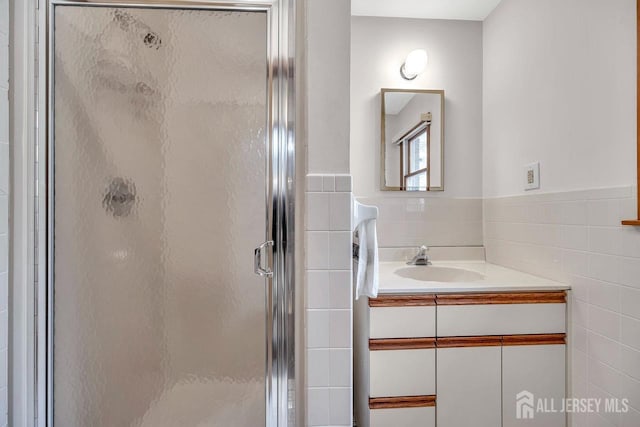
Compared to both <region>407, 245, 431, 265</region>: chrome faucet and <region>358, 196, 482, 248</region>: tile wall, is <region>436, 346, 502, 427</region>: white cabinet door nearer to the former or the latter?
<region>407, 245, 431, 265</region>: chrome faucet

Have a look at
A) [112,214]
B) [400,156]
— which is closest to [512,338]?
[400,156]

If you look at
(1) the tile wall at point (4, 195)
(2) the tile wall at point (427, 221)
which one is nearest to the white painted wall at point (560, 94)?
(2) the tile wall at point (427, 221)

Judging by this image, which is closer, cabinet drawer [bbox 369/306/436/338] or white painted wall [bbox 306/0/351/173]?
white painted wall [bbox 306/0/351/173]

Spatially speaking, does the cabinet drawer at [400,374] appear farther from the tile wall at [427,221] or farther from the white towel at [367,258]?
the tile wall at [427,221]

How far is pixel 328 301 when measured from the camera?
3.22 ft

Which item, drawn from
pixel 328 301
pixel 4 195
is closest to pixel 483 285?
pixel 328 301

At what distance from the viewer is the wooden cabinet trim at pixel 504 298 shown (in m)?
1.24

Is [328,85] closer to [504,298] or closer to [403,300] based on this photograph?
[403,300]

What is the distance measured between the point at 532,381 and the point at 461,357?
31 cm

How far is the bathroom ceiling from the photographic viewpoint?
5.60 feet

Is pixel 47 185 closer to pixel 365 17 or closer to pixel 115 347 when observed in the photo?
pixel 115 347
